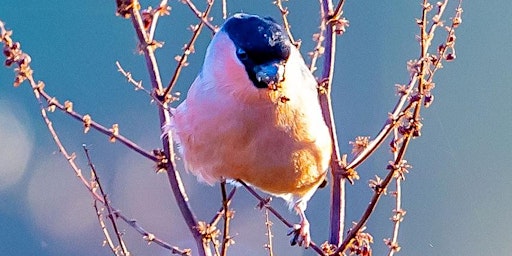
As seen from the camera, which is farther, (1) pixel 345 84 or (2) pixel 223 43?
(1) pixel 345 84

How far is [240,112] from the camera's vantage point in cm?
98

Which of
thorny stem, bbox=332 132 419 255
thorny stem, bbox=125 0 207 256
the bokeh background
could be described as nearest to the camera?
thorny stem, bbox=332 132 419 255

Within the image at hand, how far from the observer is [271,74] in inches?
34.8

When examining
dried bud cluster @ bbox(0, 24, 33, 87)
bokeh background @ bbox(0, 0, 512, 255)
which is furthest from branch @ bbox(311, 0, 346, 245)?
bokeh background @ bbox(0, 0, 512, 255)

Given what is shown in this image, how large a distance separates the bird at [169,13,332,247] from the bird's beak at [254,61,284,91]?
0.03 metres

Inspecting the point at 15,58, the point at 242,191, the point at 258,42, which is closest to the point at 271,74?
the point at 258,42

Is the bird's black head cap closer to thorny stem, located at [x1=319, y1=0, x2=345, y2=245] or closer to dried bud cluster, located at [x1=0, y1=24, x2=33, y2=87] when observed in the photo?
thorny stem, located at [x1=319, y1=0, x2=345, y2=245]

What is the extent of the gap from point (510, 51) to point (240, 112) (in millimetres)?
1305

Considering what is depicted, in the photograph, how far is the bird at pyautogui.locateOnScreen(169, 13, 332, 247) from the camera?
0.97 meters

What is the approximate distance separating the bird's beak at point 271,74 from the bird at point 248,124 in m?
0.03

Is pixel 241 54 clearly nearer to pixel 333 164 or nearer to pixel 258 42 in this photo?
pixel 258 42

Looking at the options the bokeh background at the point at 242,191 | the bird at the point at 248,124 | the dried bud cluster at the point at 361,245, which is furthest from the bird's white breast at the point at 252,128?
the bokeh background at the point at 242,191

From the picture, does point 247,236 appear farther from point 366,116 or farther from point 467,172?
point 467,172

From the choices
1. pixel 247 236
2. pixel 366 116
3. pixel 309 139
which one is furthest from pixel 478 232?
pixel 309 139
